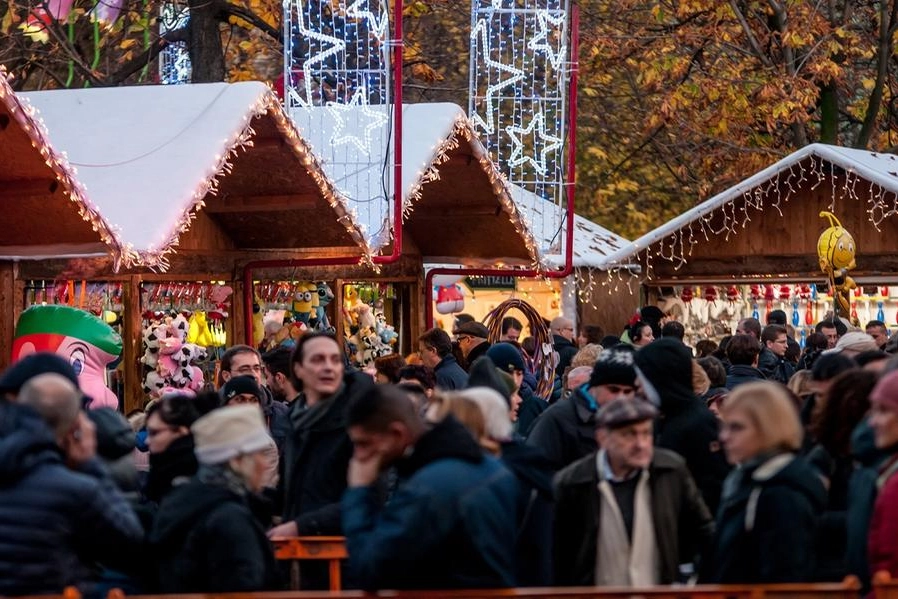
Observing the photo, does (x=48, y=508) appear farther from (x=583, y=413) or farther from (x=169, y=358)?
(x=169, y=358)

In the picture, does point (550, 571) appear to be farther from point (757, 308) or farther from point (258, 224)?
point (757, 308)

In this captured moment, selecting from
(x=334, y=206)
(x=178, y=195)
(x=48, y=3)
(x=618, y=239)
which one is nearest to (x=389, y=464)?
(x=178, y=195)

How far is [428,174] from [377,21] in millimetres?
1570

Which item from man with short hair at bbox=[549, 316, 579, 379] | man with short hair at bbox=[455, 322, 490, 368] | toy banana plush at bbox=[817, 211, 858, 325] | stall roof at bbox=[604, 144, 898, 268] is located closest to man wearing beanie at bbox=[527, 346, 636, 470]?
man with short hair at bbox=[455, 322, 490, 368]

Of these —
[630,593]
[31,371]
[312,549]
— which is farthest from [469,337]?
[630,593]

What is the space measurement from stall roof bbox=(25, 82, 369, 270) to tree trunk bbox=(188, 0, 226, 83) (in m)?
6.19

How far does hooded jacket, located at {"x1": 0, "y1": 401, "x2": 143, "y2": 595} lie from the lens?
5020 millimetres

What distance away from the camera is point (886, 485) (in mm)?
5102

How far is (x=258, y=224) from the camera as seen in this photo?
14.1m

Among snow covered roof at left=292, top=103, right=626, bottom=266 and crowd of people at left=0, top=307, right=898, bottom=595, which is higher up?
snow covered roof at left=292, top=103, right=626, bottom=266

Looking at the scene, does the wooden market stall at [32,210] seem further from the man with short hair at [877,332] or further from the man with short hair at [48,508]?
the man with short hair at [877,332]

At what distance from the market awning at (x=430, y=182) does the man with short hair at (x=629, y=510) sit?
7.41 meters

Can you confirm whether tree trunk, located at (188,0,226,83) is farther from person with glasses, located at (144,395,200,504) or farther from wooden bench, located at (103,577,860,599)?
wooden bench, located at (103,577,860,599)

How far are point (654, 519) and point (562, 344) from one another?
10.4 metres
